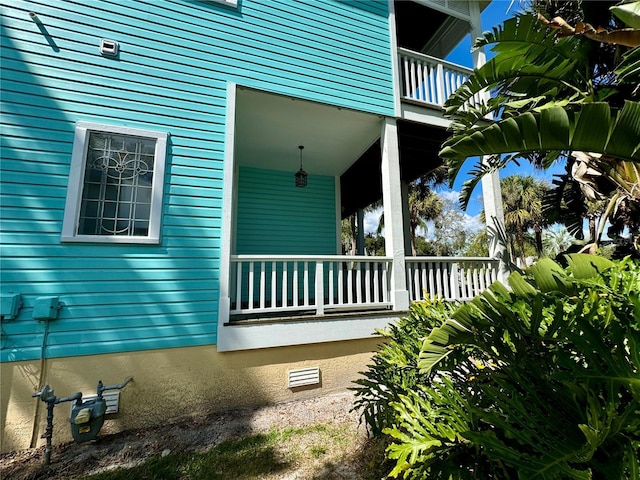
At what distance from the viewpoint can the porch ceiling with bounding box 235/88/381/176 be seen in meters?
4.35

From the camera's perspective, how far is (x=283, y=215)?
6527 millimetres

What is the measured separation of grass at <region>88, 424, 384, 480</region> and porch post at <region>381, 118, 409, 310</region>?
2023 millimetres

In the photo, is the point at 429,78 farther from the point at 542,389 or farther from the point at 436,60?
the point at 542,389

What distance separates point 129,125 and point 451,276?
5.04 m

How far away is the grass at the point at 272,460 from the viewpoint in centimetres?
220

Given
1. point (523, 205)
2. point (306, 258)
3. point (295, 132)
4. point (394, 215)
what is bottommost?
point (306, 258)

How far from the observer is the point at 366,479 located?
2.05 meters

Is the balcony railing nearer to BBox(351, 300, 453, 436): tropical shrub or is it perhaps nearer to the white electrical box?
BBox(351, 300, 453, 436): tropical shrub

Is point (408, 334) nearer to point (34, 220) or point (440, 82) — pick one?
point (34, 220)

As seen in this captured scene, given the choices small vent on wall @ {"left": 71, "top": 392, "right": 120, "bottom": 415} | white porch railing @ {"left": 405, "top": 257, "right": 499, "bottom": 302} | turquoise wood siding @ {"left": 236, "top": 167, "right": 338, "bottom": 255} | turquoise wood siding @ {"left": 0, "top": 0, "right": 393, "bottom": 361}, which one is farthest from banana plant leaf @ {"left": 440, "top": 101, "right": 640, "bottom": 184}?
turquoise wood siding @ {"left": 236, "top": 167, "right": 338, "bottom": 255}

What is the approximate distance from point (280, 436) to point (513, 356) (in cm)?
232

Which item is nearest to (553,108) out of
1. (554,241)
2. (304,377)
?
(304,377)

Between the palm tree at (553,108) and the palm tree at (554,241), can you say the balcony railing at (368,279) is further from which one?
the palm tree at (554,241)

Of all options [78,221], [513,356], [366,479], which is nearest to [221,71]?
[78,221]
